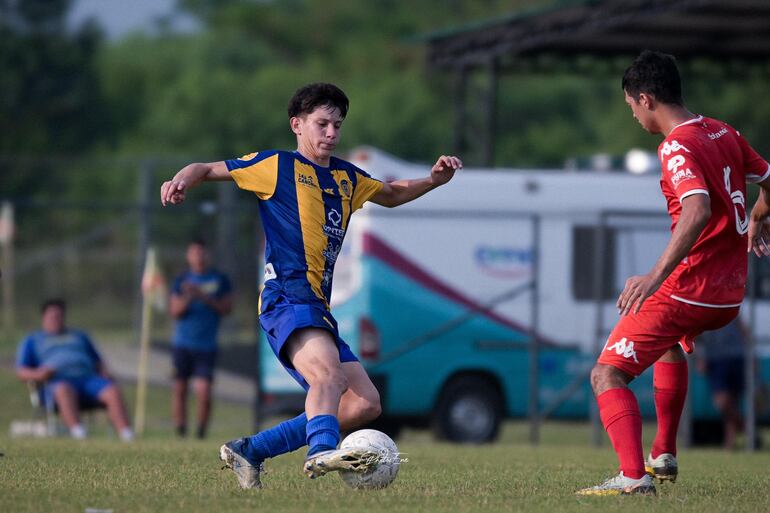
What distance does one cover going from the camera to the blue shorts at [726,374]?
15188 millimetres

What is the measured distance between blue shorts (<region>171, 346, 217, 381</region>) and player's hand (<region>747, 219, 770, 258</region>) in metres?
8.78

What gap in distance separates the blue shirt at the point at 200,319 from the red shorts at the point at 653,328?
9123mm

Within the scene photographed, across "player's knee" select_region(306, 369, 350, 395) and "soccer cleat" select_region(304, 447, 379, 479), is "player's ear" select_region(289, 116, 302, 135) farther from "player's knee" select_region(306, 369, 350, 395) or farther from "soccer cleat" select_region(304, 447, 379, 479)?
"soccer cleat" select_region(304, 447, 379, 479)

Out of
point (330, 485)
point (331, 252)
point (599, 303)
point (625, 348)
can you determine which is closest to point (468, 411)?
point (599, 303)

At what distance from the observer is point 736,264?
7.01m

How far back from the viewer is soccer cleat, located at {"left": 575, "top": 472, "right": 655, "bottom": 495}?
6754mm

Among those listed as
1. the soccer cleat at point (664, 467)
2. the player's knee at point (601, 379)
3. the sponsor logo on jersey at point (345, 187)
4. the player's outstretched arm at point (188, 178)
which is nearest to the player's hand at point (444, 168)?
the sponsor logo on jersey at point (345, 187)

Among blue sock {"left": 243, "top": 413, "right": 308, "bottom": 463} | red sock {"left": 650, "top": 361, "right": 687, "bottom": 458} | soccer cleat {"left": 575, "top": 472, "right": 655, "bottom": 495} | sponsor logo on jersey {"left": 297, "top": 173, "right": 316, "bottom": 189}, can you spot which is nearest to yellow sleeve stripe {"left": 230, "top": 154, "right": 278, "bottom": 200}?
sponsor logo on jersey {"left": 297, "top": 173, "right": 316, "bottom": 189}

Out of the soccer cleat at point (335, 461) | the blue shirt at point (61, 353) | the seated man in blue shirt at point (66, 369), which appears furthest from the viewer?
the blue shirt at point (61, 353)

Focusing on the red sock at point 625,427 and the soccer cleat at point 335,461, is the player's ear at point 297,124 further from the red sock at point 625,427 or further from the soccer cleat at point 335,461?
the red sock at point 625,427

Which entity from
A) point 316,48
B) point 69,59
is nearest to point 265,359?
point 69,59

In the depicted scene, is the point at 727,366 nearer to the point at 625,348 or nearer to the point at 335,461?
the point at 625,348

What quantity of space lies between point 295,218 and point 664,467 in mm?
2328

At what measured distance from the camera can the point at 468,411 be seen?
15.5 metres
